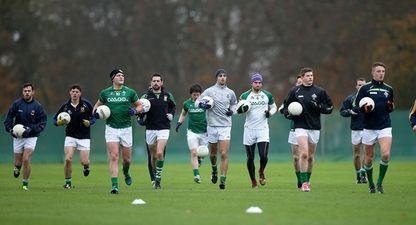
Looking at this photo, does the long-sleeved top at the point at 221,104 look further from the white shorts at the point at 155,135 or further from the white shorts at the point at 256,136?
the white shorts at the point at 155,135

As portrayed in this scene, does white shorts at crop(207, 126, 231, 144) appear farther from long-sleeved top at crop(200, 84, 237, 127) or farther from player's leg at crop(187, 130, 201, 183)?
player's leg at crop(187, 130, 201, 183)

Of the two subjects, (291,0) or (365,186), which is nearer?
(365,186)

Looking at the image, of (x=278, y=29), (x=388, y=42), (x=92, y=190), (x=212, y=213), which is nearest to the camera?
(x=212, y=213)

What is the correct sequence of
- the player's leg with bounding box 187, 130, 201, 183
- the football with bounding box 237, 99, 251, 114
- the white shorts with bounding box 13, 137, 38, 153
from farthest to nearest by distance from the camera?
the player's leg with bounding box 187, 130, 201, 183 → the white shorts with bounding box 13, 137, 38, 153 → the football with bounding box 237, 99, 251, 114

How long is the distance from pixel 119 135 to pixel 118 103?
696 mm

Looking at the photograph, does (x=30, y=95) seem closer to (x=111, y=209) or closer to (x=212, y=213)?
(x=111, y=209)

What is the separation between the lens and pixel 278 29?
217ft

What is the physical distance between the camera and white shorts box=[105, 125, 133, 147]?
71.4ft

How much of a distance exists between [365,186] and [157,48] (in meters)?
46.0

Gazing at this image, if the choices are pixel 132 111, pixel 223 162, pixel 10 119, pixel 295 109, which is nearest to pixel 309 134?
pixel 295 109

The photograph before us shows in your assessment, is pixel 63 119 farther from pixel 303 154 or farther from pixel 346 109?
pixel 346 109

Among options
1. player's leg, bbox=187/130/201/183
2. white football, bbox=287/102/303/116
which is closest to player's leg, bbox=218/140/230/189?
white football, bbox=287/102/303/116

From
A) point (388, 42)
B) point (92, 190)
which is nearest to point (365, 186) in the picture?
point (92, 190)

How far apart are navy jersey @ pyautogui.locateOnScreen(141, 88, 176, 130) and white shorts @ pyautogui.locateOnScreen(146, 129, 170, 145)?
8 cm
